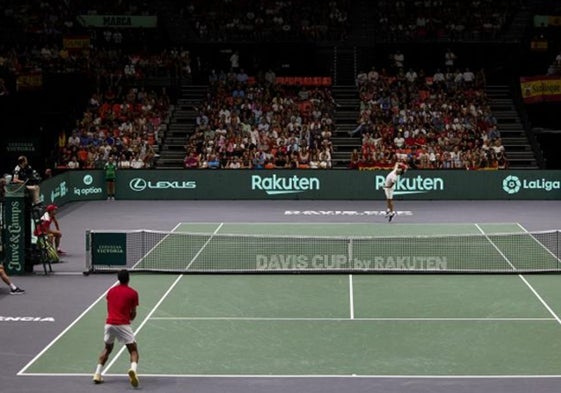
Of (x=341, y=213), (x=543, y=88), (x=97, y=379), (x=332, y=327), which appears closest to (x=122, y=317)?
(x=97, y=379)

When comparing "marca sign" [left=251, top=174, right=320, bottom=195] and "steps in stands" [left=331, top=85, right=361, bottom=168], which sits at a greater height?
"steps in stands" [left=331, top=85, right=361, bottom=168]

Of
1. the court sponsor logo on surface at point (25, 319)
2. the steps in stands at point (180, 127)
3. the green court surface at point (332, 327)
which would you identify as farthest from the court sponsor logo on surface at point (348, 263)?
the steps in stands at point (180, 127)

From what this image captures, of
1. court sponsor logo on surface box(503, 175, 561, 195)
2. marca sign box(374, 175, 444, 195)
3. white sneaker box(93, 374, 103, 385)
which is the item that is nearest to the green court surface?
white sneaker box(93, 374, 103, 385)

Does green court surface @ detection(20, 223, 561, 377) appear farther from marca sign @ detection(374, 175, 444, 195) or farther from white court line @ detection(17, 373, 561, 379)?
marca sign @ detection(374, 175, 444, 195)

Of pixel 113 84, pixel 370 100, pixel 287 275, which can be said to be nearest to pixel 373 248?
pixel 287 275

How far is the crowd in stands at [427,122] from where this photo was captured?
42.0 meters

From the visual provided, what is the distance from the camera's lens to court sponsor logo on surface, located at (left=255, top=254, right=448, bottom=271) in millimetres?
25016

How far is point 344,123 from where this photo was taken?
46.8 meters

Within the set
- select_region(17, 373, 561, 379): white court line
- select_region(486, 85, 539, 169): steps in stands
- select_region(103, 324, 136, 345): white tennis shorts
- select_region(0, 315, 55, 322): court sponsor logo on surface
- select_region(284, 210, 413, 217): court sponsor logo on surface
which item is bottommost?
select_region(17, 373, 561, 379): white court line

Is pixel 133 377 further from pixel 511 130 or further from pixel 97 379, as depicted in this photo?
pixel 511 130

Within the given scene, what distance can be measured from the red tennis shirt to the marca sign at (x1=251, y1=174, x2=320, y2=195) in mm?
25472

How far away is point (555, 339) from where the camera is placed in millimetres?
18266

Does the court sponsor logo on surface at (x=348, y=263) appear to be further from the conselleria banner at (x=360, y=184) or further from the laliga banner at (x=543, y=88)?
the laliga banner at (x=543, y=88)

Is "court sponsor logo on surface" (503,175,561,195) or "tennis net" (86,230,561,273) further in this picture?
"court sponsor logo on surface" (503,175,561,195)
